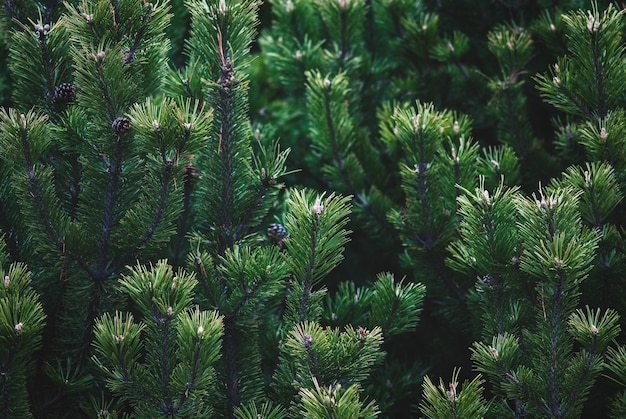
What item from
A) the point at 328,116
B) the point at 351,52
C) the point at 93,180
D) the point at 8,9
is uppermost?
the point at 351,52

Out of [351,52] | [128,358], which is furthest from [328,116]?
[128,358]

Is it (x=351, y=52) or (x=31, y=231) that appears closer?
(x=31, y=231)

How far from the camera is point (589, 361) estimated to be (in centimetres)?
108

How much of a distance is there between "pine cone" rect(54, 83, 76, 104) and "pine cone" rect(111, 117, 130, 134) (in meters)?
0.18

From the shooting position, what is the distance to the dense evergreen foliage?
1.08m

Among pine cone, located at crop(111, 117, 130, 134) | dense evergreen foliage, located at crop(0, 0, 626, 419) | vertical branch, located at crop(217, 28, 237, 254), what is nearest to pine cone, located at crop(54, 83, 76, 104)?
dense evergreen foliage, located at crop(0, 0, 626, 419)

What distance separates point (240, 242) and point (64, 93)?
46 centimetres

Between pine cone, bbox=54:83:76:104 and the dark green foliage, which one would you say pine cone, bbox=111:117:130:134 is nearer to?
pine cone, bbox=54:83:76:104

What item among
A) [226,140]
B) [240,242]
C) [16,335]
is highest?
[226,140]

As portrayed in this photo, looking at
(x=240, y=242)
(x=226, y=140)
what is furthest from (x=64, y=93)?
(x=240, y=242)

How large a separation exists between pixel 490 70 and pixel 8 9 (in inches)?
50.8

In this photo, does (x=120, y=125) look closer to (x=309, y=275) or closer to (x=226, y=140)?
(x=226, y=140)

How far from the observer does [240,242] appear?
4.22 ft

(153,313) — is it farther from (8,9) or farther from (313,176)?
(313,176)
